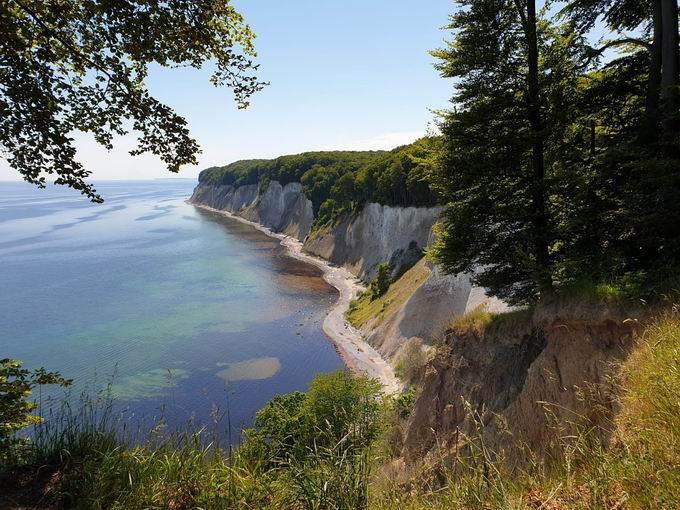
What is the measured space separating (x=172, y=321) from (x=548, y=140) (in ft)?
164

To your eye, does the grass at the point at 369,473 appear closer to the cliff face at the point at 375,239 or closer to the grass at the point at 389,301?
the grass at the point at 389,301

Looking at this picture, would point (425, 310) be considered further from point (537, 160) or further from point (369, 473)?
point (369, 473)

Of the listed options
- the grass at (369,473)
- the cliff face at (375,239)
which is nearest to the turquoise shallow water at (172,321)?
the cliff face at (375,239)

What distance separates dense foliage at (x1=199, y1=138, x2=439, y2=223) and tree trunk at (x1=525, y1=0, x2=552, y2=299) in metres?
3.57

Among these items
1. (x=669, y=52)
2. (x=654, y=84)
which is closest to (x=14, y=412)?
(x=669, y=52)

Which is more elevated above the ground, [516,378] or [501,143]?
[501,143]

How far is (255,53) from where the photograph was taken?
21.2ft

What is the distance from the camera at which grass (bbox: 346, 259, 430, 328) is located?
44.8 metres

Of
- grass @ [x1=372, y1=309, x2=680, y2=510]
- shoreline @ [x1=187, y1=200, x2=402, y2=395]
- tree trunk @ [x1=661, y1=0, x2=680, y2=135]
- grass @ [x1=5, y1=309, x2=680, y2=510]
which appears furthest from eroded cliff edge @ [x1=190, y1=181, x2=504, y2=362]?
grass @ [x1=372, y1=309, x2=680, y2=510]

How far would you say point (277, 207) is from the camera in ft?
431

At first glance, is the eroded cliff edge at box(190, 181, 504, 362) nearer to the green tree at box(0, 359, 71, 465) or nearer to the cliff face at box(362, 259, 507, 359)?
the cliff face at box(362, 259, 507, 359)

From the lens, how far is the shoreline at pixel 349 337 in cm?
3697

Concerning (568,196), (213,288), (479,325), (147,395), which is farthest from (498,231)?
(213,288)

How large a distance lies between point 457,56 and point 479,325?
9510mm
